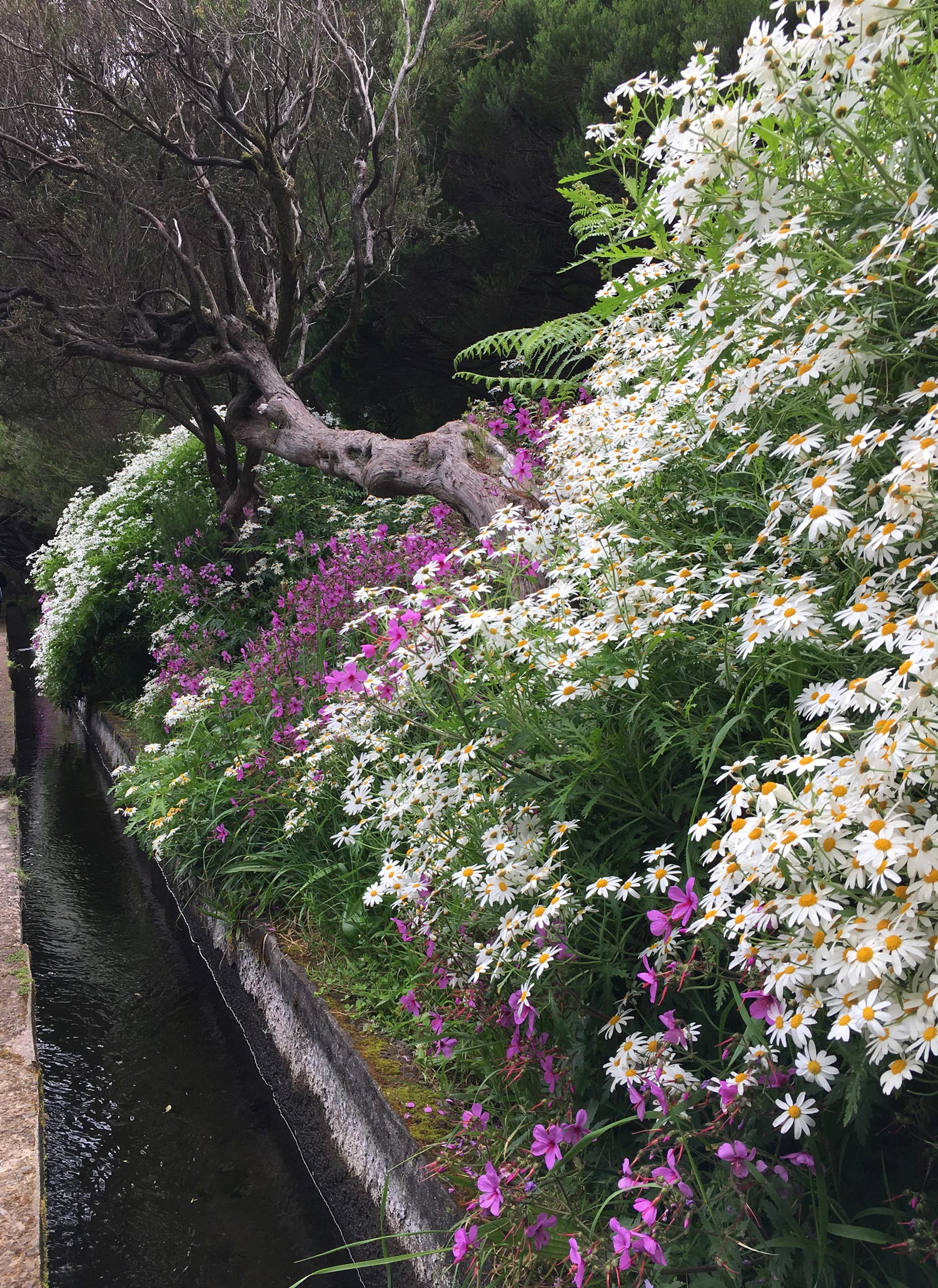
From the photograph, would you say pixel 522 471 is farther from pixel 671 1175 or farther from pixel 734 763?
pixel 671 1175

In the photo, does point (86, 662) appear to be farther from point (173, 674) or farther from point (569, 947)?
point (569, 947)

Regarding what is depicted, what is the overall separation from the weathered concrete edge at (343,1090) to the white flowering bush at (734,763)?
0.23 metres

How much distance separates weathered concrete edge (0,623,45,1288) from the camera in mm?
2379

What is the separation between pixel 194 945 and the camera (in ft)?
16.2

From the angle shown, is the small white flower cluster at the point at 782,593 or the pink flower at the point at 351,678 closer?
the small white flower cluster at the point at 782,593

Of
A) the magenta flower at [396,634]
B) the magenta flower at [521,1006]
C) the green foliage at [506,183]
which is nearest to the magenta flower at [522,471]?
the magenta flower at [396,634]

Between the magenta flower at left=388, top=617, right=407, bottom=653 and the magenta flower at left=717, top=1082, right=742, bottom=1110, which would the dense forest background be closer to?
the magenta flower at left=388, top=617, right=407, bottom=653

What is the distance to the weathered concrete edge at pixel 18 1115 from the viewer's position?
2.38 meters

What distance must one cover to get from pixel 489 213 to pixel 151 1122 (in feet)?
25.1

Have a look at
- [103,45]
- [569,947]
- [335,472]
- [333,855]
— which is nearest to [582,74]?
[103,45]

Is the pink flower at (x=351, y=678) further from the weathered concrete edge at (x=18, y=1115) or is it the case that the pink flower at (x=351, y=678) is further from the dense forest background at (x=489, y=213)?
the dense forest background at (x=489, y=213)

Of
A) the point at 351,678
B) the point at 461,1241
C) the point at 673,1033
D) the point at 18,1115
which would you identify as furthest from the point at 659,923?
the point at 18,1115

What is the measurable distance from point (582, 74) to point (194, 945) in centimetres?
718

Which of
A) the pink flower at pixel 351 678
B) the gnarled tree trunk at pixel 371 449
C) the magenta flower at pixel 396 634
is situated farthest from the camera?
the gnarled tree trunk at pixel 371 449
